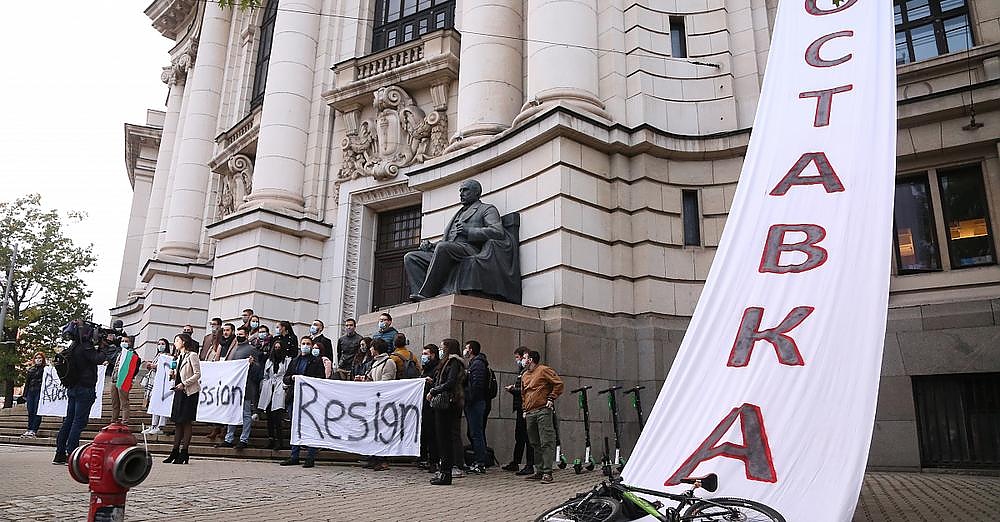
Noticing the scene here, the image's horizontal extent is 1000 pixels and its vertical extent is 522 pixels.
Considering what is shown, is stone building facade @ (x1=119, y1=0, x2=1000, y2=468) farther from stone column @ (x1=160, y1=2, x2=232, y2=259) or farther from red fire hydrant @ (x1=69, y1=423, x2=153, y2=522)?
red fire hydrant @ (x1=69, y1=423, x2=153, y2=522)

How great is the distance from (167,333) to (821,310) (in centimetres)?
2655

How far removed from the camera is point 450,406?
10086 mm

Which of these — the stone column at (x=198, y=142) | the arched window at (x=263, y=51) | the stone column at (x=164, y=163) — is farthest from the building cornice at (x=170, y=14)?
the arched window at (x=263, y=51)

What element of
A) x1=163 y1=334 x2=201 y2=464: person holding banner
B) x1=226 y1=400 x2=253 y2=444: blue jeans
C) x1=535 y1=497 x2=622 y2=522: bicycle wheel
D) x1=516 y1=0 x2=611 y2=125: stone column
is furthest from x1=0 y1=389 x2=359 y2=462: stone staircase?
x1=516 y1=0 x2=611 y2=125: stone column

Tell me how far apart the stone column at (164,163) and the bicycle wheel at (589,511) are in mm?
33555

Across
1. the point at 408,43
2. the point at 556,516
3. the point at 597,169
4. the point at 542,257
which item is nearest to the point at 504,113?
the point at 597,169

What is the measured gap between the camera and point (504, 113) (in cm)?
1803

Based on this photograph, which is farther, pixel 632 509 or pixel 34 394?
pixel 34 394

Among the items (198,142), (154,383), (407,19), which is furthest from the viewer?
(198,142)

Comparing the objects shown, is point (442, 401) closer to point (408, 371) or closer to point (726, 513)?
point (408, 371)

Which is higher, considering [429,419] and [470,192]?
[470,192]

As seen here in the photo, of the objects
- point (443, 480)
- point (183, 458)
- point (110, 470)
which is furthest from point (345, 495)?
point (183, 458)

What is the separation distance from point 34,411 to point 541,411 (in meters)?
14.0

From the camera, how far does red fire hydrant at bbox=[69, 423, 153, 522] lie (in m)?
4.77
